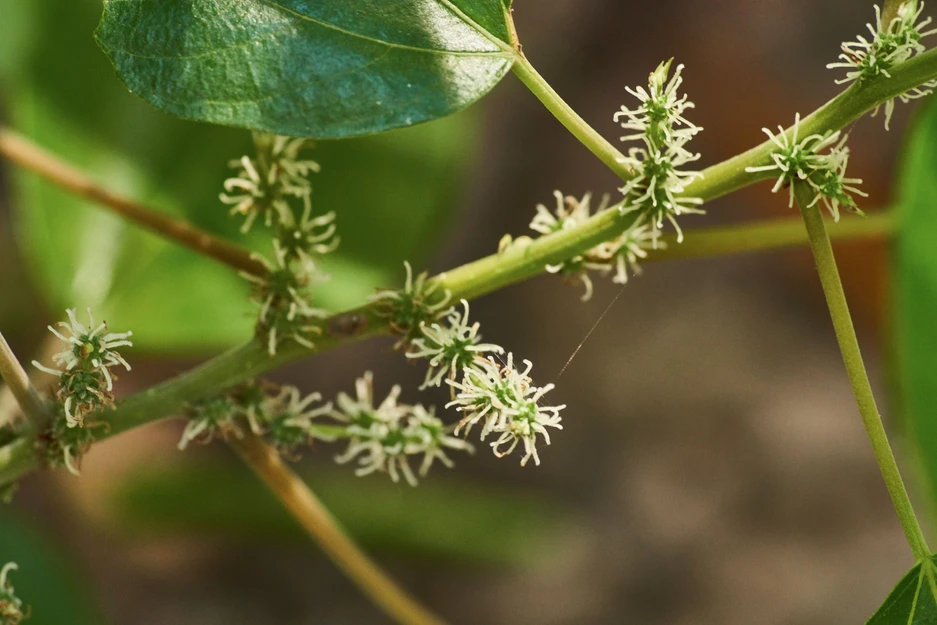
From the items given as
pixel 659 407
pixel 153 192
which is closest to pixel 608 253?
pixel 153 192

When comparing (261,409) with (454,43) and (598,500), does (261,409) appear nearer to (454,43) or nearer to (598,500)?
(454,43)

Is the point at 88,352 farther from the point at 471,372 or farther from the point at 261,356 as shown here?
the point at 471,372

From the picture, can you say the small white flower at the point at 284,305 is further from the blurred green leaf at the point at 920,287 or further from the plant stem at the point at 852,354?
the blurred green leaf at the point at 920,287

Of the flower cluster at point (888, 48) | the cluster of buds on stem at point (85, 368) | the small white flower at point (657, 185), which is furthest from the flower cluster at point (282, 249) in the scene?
the flower cluster at point (888, 48)

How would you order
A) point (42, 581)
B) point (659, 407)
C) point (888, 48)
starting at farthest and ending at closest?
point (659, 407) → point (42, 581) → point (888, 48)

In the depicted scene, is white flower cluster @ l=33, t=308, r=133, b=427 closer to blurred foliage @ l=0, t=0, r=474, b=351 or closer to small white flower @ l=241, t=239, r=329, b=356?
small white flower @ l=241, t=239, r=329, b=356

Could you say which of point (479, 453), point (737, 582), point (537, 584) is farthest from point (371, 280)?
point (737, 582)
